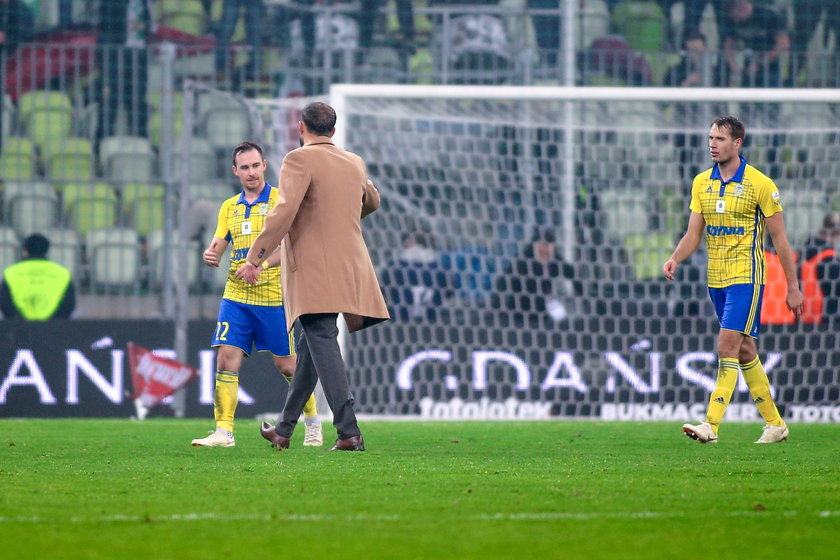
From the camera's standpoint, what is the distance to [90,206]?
39.9ft

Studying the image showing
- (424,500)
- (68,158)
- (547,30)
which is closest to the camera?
(424,500)

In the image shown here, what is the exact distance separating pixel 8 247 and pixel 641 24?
Answer: 7.60 m

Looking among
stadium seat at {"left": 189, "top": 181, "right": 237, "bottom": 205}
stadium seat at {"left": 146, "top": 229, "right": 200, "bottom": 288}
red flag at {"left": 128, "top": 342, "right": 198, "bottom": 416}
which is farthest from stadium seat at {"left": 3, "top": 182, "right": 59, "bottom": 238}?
red flag at {"left": 128, "top": 342, "right": 198, "bottom": 416}

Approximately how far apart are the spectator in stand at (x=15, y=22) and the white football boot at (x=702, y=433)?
33.2ft

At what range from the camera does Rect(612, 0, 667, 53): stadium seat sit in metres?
15.1

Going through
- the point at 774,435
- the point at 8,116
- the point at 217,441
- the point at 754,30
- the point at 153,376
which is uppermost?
the point at 754,30

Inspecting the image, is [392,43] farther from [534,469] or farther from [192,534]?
[192,534]

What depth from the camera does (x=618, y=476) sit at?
557 cm

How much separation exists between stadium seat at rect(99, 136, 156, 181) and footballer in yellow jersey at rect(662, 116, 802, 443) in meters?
7.11

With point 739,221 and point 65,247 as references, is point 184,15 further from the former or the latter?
point 739,221

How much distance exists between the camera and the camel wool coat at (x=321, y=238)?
6.41m

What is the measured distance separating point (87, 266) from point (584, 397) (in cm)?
471

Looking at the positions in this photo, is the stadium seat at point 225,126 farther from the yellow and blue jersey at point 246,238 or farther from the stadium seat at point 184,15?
the yellow and blue jersey at point 246,238

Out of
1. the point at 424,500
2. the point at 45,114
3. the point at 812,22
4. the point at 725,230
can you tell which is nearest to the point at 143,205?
the point at 45,114
